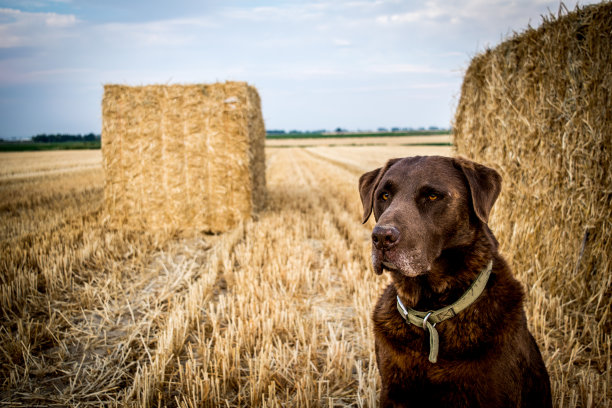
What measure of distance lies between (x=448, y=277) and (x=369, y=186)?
3.12 feet

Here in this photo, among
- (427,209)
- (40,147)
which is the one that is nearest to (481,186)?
(427,209)

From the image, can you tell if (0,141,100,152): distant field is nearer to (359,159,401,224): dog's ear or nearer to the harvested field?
the harvested field

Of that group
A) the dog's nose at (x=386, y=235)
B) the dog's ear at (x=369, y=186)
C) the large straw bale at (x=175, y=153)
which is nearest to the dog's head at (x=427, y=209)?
the dog's nose at (x=386, y=235)

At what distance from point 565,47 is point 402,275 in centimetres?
322

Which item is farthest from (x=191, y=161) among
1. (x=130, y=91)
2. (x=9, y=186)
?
(x=9, y=186)

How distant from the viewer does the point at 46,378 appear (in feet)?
10.3

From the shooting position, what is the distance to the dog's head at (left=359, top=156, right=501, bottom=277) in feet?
6.76

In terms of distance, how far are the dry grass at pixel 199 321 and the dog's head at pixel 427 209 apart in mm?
1264

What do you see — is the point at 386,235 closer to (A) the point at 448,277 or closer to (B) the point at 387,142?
(A) the point at 448,277

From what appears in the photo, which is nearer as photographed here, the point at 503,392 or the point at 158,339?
the point at 503,392

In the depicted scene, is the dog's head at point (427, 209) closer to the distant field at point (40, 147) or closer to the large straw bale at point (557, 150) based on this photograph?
the large straw bale at point (557, 150)

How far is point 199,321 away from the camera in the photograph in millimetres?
4070

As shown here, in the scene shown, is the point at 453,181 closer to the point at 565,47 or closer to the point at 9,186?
the point at 565,47

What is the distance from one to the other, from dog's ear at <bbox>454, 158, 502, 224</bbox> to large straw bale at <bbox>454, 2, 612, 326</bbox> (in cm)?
185
